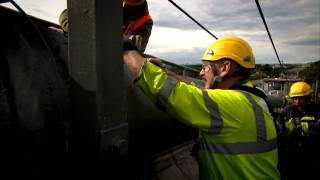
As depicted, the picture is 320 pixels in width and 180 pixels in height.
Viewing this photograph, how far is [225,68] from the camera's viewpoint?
2334 mm

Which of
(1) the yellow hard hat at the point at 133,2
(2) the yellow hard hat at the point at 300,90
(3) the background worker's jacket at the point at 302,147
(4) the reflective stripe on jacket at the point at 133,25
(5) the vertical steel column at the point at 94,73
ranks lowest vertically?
(3) the background worker's jacket at the point at 302,147

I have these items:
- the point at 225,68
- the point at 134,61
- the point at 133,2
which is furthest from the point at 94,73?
the point at 133,2

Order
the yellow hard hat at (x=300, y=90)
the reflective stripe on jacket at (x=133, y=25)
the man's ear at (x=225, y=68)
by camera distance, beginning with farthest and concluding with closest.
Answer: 1. the yellow hard hat at (x=300, y=90)
2. the reflective stripe on jacket at (x=133, y=25)
3. the man's ear at (x=225, y=68)

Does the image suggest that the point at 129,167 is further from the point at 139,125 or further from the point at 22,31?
the point at 22,31

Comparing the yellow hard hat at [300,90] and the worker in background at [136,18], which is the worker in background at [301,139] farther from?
the worker in background at [136,18]

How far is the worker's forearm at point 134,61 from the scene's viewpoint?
1854mm

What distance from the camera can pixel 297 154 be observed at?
6105mm

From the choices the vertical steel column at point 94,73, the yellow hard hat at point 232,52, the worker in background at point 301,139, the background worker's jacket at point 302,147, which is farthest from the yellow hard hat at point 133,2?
the background worker's jacket at point 302,147

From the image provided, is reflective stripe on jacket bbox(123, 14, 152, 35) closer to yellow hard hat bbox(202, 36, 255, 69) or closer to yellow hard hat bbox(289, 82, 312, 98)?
yellow hard hat bbox(202, 36, 255, 69)

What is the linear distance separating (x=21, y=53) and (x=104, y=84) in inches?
14.6

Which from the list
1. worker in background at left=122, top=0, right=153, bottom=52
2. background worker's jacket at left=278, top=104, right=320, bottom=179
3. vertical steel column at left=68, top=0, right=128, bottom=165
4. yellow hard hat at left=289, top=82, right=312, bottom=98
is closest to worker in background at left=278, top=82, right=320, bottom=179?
background worker's jacket at left=278, top=104, right=320, bottom=179

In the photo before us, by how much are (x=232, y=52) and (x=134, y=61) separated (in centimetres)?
80

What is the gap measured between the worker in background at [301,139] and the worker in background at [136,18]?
10.1 ft

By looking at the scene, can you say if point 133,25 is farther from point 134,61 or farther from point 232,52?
point 134,61
